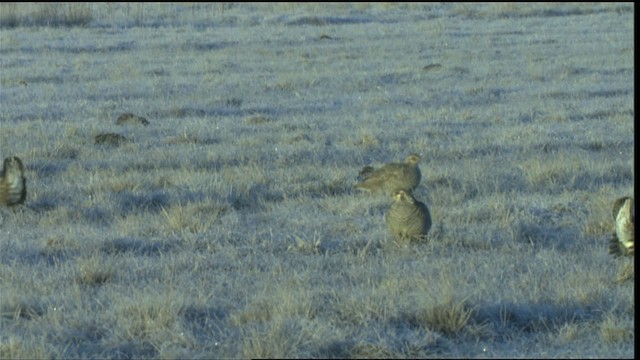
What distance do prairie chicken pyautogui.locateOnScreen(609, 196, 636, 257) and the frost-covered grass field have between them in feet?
0.38

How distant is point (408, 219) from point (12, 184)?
3.04 m

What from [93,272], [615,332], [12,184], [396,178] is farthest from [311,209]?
[615,332]

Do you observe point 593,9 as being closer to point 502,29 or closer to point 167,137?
point 502,29

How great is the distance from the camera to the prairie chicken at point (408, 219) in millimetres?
6789

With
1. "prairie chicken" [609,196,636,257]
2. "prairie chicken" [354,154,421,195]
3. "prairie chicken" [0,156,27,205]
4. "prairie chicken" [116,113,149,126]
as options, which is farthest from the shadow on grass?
"prairie chicken" [116,113,149,126]

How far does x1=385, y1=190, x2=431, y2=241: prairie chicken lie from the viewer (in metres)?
6.79

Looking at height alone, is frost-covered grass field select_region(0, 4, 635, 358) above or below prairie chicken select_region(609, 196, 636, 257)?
below

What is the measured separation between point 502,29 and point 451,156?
1785 cm

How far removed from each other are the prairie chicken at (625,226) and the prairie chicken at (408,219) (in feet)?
3.85

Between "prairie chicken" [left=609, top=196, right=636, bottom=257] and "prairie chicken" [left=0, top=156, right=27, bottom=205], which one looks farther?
"prairie chicken" [left=0, top=156, right=27, bottom=205]

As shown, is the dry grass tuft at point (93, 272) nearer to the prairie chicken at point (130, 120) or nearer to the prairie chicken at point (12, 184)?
the prairie chicken at point (12, 184)

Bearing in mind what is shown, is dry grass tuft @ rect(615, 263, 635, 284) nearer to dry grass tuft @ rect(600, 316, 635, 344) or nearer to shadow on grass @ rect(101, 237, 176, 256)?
dry grass tuft @ rect(600, 316, 635, 344)

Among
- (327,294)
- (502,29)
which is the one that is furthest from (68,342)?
(502,29)

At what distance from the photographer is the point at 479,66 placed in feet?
63.0
